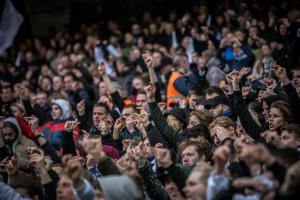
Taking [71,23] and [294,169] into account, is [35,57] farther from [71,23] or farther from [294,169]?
[294,169]

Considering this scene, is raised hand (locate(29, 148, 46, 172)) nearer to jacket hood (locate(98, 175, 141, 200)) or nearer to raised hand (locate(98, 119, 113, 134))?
raised hand (locate(98, 119, 113, 134))

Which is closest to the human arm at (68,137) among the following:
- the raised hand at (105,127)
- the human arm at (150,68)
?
the raised hand at (105,127)

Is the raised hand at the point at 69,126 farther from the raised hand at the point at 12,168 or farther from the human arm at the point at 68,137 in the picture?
the raised hand at the point at 12,168

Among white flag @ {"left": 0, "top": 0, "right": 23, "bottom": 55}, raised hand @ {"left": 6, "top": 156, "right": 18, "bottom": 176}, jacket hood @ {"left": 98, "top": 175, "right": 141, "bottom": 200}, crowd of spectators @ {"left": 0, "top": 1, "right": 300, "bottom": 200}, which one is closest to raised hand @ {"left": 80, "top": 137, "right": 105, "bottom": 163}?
crowd of spectators @ {"left": 0, "top": 1, "right": 300, "bottom": 200}

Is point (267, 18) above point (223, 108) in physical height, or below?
above

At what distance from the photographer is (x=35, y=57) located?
14.9 m

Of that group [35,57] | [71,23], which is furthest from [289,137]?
[71,23]

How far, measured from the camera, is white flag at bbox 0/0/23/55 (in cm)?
1251

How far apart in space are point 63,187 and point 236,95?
2550 millimetres

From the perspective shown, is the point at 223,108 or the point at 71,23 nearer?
the point at 223,108

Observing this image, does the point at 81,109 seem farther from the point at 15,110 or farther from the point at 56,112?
the point at 15,110

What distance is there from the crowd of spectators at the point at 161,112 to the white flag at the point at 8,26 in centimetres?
101

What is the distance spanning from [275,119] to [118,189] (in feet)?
7.05

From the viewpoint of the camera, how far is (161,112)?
6.58m
